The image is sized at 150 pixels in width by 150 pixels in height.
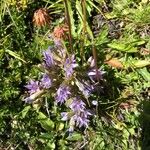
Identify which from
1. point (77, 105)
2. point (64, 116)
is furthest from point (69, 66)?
point (64, 116)

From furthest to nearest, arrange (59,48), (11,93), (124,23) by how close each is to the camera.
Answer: (124,23) → (11,93) → (59,48)

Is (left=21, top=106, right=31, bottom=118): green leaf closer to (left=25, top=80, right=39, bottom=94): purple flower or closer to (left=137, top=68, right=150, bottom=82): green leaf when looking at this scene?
(left=25, top=80, right=39, bottom=94): purple flower

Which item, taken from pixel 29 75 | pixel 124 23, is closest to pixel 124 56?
pixel 124 23

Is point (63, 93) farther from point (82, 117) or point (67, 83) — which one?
point (82, 117)

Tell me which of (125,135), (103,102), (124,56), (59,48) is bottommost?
(125,135)

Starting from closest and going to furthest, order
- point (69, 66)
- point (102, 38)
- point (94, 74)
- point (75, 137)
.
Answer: point (69, 66), point (94, 74), point (75, 137), point (102, 38)

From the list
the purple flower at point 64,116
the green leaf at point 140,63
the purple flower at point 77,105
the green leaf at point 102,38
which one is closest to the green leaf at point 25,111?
the purple flower at point 64,116

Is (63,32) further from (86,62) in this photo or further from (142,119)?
(142,119)

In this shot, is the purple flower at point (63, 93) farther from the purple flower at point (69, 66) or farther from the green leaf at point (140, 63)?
the green leaf at point (140, 63)
